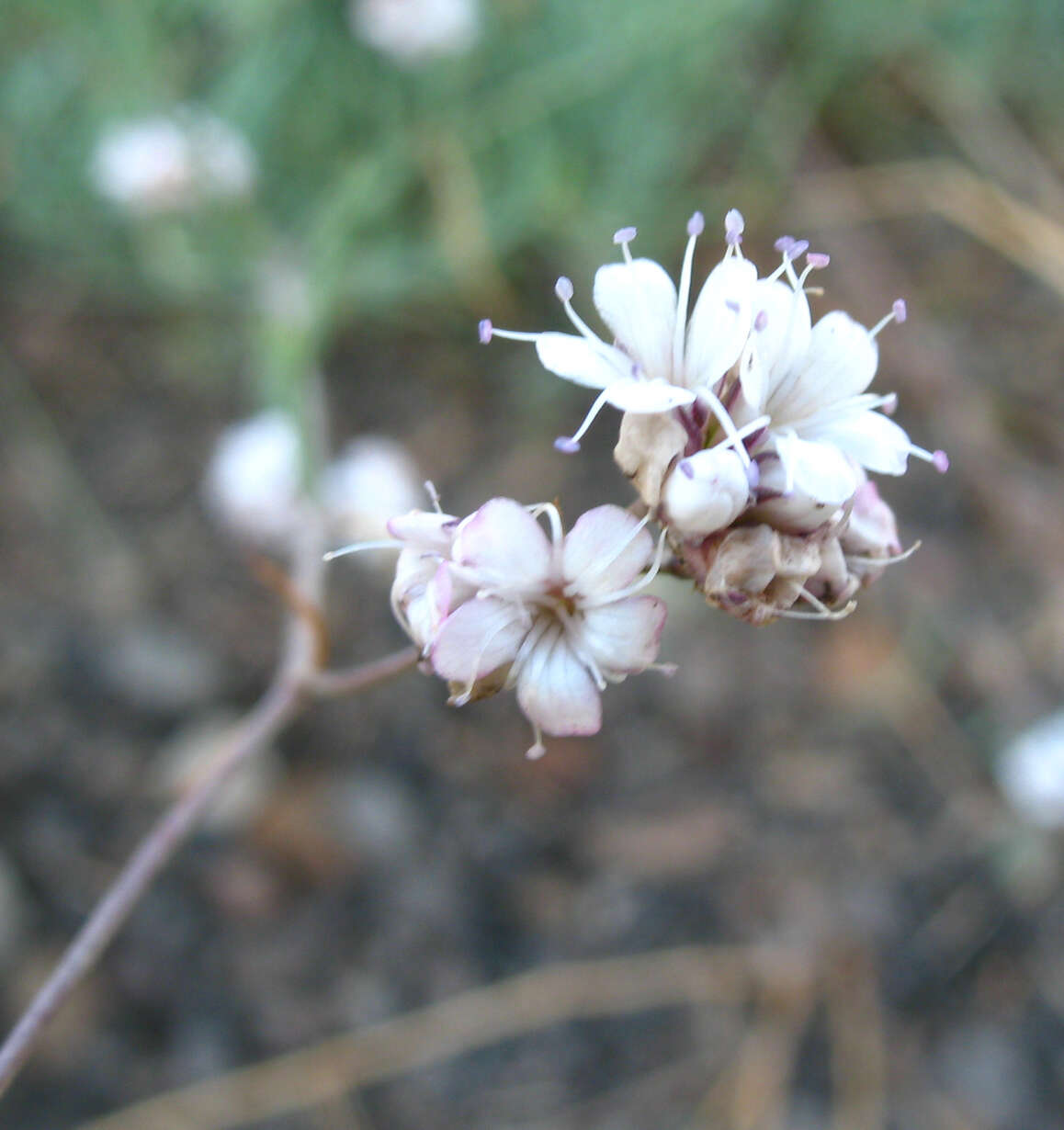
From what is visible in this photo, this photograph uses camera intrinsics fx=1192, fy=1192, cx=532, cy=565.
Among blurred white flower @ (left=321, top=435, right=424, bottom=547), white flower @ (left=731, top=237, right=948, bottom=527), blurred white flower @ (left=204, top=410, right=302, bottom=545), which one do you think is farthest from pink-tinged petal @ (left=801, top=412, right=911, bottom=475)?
blurred white flower @ (left=204, top=410, right=302, bottom=545)

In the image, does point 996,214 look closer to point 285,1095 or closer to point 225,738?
point 225,738

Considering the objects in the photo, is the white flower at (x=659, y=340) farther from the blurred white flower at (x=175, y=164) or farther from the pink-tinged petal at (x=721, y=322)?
the blurred white flower at (x=175, y=164)

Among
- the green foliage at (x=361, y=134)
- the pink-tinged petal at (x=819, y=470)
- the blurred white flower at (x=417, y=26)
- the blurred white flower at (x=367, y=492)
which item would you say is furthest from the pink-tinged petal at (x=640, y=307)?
the blurred white flower at (x=417, y=26)

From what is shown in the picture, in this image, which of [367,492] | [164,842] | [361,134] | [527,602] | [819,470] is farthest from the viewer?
[361,134]

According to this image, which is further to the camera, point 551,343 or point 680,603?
point 680,603

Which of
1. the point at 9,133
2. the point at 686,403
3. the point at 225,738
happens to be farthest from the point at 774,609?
the point at 9,133

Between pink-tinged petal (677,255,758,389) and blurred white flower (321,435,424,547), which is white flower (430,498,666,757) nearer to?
pink-tinged petal (677,255,758,389)

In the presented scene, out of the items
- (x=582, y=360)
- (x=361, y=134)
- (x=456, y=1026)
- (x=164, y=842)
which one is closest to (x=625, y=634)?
(x=582, y=360)

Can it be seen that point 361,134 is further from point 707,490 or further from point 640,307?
point 707,490
